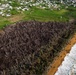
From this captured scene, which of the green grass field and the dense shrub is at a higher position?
the dense shrub

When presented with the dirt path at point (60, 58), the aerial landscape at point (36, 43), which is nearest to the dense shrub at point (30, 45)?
the aerial landscape at point (36, 43)

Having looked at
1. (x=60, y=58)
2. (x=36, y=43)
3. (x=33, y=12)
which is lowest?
(x=33, y=12)

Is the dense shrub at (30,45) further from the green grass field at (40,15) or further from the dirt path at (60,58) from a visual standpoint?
the green grass field at (40,15)

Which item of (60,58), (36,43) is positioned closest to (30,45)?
(36,43)

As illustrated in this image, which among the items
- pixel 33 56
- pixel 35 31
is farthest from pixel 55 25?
pixel 33 56

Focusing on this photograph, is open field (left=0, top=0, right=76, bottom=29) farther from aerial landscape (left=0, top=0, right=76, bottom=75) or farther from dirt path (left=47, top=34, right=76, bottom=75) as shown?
dirt path (left=47, top=34, right=76, bottom=75)

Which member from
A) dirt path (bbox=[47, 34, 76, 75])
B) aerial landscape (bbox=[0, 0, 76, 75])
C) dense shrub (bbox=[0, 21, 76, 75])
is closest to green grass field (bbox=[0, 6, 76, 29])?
aerial landscape (bbox=[0, 0, 76, 75])

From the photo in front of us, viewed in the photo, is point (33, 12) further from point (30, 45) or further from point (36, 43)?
point (30, 45)
